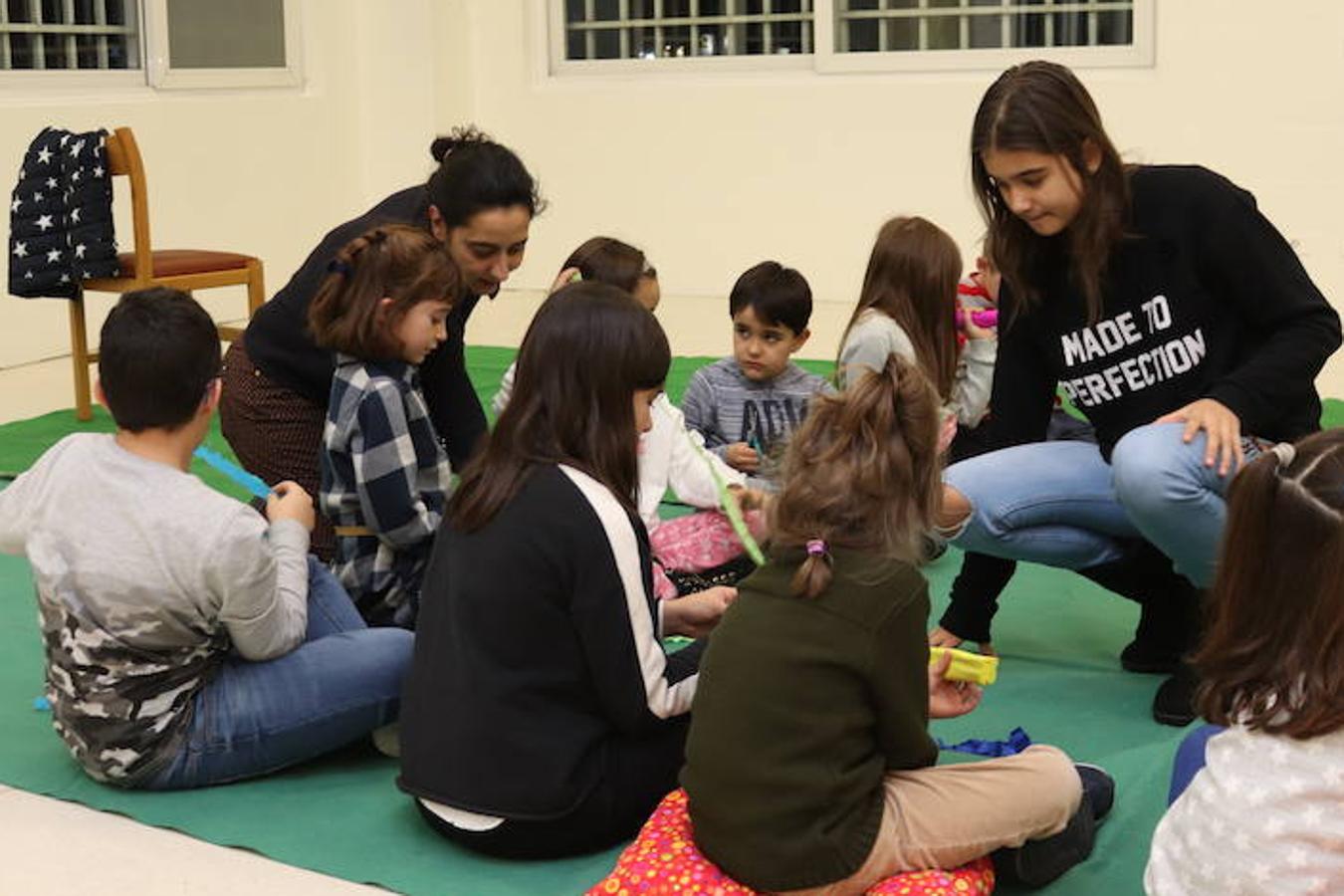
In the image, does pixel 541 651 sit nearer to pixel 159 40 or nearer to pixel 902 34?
pixel 159 40

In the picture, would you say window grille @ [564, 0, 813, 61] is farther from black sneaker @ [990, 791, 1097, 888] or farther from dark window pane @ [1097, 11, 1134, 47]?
black sneaker @ [990, 791, 1097, 888]

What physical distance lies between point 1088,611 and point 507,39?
5.20 metres

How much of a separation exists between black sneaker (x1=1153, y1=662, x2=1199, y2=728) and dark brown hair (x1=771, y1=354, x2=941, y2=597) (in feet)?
2.91

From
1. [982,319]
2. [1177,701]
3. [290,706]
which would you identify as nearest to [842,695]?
[290,706]

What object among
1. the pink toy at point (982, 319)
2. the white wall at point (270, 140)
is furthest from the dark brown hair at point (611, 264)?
the white wall at point (270, 140)

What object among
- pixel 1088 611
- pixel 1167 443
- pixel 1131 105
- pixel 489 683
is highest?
pixel 1131 105

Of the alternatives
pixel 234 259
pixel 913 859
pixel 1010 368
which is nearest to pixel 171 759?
pixel 913 859

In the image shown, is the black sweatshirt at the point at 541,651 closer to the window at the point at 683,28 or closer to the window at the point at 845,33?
the window at the point at 845,33

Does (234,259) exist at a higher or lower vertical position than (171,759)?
higher

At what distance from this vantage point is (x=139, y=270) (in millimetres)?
5465

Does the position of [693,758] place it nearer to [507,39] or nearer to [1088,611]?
[1088,611]

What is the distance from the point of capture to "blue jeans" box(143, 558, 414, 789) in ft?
8.89

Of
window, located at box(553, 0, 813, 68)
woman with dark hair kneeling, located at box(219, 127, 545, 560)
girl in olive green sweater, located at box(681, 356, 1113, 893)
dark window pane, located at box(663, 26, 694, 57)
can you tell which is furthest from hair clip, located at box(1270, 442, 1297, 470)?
dark window pane, located at box(663, 26, 694, 57)

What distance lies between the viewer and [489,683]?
239 cm
